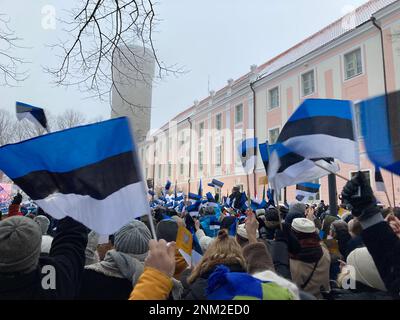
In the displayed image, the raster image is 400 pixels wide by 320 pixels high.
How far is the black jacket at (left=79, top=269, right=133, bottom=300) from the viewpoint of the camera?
242 centimetres

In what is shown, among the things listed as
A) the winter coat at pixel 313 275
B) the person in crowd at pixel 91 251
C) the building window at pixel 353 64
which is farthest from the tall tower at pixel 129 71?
the building window at pixel 353 64

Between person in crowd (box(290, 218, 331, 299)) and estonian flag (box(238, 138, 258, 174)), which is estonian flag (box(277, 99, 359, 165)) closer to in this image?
person in crowd (box(290, 218, 331, 299))

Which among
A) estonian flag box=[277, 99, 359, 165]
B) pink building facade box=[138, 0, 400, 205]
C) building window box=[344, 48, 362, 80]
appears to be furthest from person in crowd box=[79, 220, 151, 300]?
building window box=[344, 48, 362, 80]

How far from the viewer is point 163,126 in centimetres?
4719

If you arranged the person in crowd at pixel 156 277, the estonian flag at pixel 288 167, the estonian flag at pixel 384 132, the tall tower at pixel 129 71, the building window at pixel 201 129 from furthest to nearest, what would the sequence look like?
the building window at pixel 201 129, the tall tower at pixel 129 71, the estonian flag at pixel 288 167, the estonian flag at pixel 384 132, the person in crowd at pixel 156 277

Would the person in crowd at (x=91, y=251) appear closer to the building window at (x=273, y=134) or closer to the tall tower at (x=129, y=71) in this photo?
the tall tower at (x=129, y=71)

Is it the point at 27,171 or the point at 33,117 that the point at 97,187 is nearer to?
the point at 27,171

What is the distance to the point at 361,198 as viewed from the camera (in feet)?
7.10

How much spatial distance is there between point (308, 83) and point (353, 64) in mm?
3388

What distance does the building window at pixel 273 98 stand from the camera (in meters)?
25.3

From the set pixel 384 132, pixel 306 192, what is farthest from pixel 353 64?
pixel 384 132

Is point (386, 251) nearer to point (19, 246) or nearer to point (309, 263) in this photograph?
point (309, 263)

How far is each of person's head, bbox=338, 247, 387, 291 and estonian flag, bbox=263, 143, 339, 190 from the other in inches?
62.3

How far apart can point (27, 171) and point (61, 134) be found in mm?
347
